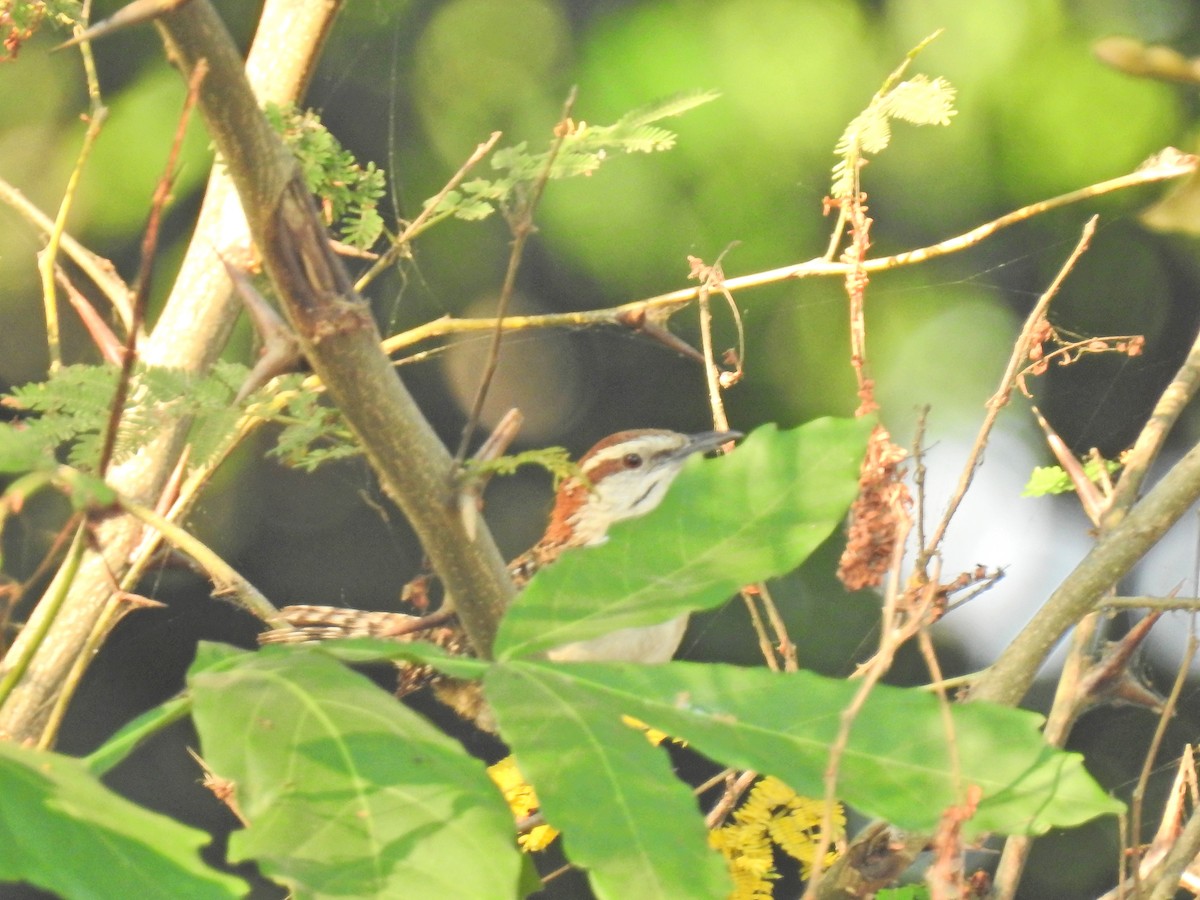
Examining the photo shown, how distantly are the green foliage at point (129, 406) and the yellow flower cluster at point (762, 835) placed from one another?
0.55 m

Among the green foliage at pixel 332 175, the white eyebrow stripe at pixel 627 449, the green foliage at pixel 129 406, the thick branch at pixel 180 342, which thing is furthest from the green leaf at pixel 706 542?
the white eyebrow stripe at pixel 627 449

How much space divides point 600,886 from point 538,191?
21.1 inches

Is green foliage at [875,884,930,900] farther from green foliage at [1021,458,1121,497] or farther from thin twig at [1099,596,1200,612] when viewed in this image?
green foliage at [1021,458,1121,497]

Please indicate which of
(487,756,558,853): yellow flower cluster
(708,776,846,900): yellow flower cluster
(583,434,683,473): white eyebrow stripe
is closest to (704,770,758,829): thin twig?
(708,776,846,900): yellow flower cluster

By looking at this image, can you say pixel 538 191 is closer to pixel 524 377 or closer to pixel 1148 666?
pixel 524 377

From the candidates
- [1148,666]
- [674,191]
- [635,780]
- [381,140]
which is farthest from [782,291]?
[635,780]

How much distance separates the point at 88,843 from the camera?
0.44 metres

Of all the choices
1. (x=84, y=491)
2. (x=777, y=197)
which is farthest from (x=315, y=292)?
(x=777, y=197)

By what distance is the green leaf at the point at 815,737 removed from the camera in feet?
1.75

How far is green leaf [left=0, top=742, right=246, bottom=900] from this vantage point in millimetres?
425

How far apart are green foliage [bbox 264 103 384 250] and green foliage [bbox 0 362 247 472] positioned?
283 mm

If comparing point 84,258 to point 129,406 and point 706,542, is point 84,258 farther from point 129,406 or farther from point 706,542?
point 706,542

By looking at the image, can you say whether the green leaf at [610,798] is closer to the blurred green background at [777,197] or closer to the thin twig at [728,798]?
the thin twig at [728,798]

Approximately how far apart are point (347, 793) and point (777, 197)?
Answer: 1940mm
